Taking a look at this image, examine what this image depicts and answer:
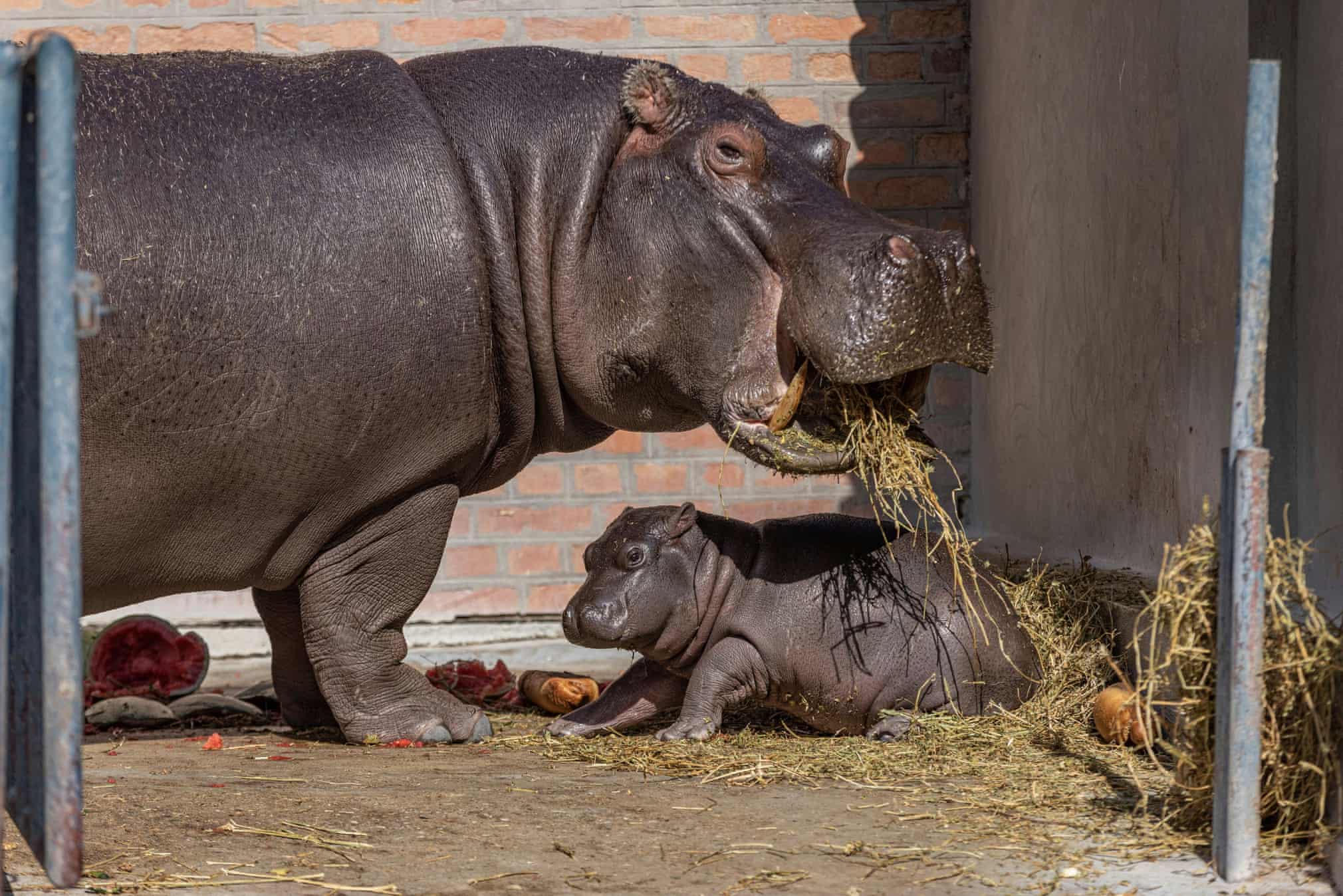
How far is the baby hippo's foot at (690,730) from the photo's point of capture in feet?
11.9

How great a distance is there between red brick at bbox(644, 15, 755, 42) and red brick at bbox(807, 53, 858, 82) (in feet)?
0.88

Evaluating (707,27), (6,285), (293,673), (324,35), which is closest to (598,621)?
(293,673)

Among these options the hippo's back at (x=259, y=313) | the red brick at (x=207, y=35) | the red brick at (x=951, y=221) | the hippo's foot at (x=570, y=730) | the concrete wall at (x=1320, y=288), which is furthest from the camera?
the red brick at (x=951, y=221)

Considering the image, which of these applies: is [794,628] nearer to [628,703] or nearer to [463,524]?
[628,703]

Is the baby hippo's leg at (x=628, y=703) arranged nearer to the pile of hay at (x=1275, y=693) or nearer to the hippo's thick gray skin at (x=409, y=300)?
the hippo's thick gray skin at (x=409, y=300)

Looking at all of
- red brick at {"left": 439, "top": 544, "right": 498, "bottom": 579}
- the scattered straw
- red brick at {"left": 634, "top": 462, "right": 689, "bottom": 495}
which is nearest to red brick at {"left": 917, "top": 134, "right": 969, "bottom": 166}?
red brick at {"left": 634, "top": 462, "right": 689, "bottom": 495}

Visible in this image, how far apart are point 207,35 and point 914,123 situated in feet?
9.31

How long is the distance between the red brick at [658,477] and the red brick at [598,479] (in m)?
0.08

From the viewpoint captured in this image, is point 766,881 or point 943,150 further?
point 943,150

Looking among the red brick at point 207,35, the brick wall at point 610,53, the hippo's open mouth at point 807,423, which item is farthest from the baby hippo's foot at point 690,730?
the red brick at point 207,35

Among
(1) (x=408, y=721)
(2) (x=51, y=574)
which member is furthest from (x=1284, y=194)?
(2) (x=51, y=574)

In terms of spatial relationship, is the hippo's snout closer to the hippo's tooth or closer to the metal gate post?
the hippo's tooth

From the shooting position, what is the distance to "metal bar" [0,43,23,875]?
6.10 feet

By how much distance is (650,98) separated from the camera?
358 centimetres
